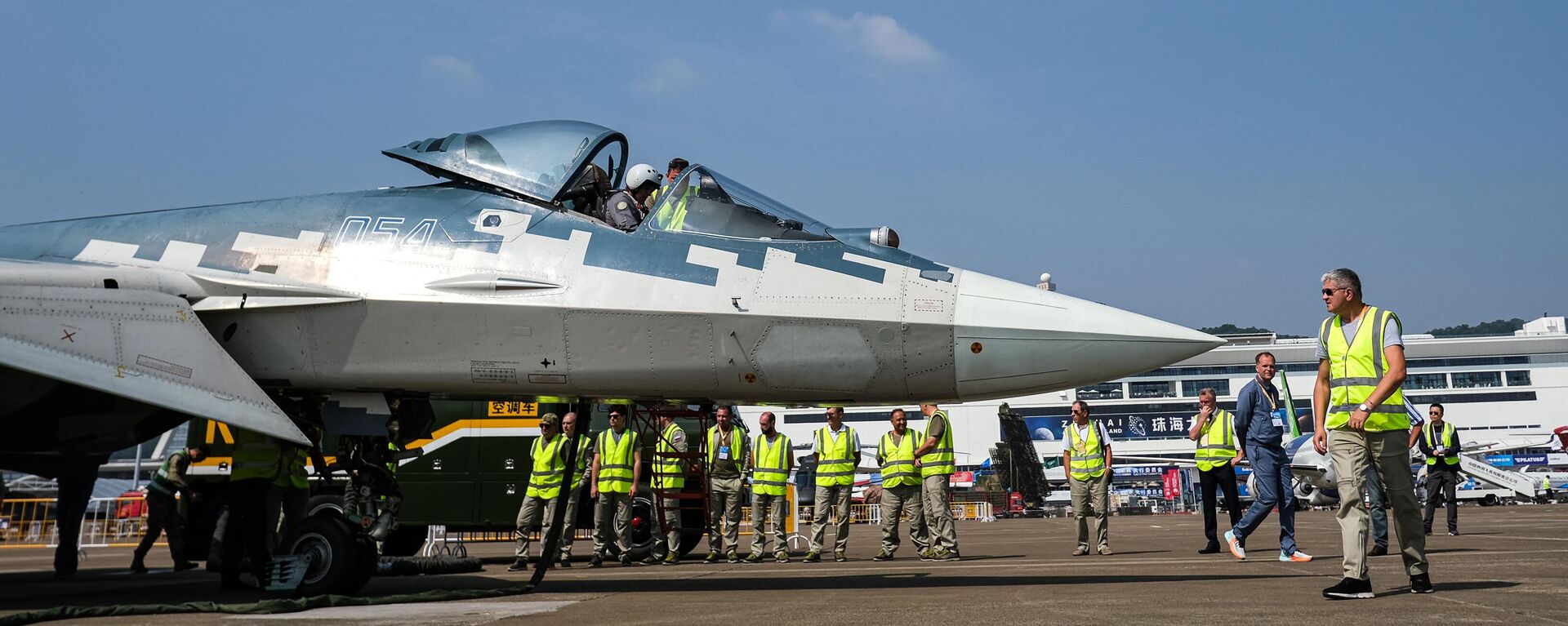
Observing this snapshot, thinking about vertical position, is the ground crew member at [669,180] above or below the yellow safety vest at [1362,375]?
above

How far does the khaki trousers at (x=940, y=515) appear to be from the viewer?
1292cm

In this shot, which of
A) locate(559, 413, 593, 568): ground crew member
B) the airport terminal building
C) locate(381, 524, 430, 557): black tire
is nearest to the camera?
locate(559, 413, 593, 568): ground crew member

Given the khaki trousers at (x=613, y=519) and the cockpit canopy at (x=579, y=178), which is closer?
the cockpit canopy at (x=579, y=178)

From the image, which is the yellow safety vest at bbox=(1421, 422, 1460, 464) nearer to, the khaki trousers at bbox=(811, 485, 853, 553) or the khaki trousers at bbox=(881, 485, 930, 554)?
the khaki trousers at bbox=(881, 485, 930, 554)

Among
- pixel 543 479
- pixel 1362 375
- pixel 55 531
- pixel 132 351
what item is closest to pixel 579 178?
pixel 132 351

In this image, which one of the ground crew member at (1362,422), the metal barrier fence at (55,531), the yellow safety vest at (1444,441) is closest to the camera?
the ground crew member at (1362,422)

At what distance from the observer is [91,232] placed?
8234 millimetres

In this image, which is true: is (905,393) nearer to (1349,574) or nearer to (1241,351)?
(1349,574)

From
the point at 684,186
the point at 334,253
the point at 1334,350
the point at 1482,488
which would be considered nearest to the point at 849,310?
the point at 684,186

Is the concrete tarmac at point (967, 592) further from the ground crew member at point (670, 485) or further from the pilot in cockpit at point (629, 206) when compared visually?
the pilot in cockpit at point (629, 206)

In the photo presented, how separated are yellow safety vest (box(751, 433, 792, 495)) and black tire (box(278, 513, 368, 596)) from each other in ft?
24.1

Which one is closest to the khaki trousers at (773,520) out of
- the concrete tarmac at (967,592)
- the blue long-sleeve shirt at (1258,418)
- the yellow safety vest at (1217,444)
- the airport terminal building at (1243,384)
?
the concrete tarmac at (967,592)

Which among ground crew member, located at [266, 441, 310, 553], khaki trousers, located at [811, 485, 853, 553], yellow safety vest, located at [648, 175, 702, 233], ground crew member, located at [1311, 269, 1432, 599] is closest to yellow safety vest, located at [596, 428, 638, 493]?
khaki trousers, located at [811, 485, 853, 553]

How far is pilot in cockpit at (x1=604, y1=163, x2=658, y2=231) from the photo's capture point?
7.65 metres
